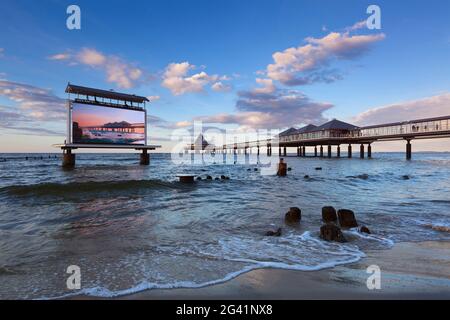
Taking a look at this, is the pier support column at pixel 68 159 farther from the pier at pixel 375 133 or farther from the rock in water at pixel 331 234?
the pier at pixel 375 133

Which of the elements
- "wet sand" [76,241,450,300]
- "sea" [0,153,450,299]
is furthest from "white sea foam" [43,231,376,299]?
"wet sand" [76,241,450,300]

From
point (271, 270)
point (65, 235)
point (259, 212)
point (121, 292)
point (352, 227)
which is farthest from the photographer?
point (259, 212)

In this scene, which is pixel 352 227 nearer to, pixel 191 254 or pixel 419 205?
pixel 191 254

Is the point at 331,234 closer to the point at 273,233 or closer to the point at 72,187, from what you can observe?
the point at 273,233

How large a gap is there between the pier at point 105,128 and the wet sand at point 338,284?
34.4 m

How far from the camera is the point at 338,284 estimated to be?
3.64 meters

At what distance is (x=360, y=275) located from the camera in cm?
394

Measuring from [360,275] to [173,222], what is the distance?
17.4 feet

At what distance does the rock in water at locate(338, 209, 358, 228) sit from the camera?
23.0ft

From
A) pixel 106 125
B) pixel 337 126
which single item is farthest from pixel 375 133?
pixel 106 125

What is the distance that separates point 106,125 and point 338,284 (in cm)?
3758

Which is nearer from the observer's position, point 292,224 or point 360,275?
point 360,275

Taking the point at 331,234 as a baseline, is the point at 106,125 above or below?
above
